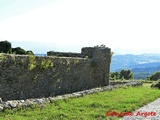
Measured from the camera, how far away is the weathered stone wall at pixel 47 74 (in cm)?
1684

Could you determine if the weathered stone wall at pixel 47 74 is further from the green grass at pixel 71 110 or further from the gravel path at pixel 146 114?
the gravel path at pixel 146 114

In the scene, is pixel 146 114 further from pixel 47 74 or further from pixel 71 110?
pixel 47 74

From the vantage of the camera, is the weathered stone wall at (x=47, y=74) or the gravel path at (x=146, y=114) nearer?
the gravel path at (x=146, y=114)

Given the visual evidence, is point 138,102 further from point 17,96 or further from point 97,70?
point 97,70

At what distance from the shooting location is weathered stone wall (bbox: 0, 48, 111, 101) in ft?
55.3

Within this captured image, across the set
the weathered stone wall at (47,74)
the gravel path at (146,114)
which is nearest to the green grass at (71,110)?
the gravel path at (146,114)

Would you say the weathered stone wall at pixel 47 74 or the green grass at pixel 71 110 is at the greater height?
the weathered stone wall at pixel 47 74

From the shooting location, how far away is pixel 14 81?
682 inches

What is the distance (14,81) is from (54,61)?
492cm

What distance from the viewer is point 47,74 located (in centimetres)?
2086

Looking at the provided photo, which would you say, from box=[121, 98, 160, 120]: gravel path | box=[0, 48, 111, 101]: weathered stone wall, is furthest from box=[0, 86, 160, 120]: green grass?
box=[0, 48, 111, 101]: weathered stone wall

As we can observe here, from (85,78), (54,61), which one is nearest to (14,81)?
(54,61)

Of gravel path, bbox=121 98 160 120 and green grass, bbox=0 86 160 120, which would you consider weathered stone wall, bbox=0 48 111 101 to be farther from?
gravel path, bbox=121 98 160 120

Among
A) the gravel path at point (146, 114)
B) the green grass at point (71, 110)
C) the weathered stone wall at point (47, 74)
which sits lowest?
the gravel path at point (146, 114)
